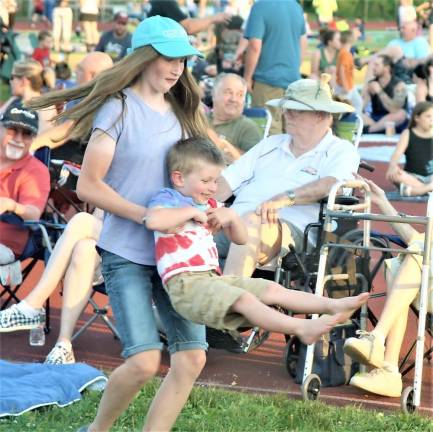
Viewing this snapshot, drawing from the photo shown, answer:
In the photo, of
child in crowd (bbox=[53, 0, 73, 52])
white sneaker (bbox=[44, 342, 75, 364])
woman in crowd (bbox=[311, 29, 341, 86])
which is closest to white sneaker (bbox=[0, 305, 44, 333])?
white sneaker (bbox=[44, 342, 75, 364])

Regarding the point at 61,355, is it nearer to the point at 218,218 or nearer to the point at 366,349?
the point at 366,349

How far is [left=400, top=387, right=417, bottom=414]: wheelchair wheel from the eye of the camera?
566 cm

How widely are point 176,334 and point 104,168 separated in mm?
748

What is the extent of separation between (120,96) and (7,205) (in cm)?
285

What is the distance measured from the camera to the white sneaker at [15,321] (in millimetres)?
6738

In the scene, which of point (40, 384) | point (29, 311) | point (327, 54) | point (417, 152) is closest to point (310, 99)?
point (29, 311)

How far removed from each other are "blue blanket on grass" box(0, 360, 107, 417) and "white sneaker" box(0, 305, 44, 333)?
0.44 meters

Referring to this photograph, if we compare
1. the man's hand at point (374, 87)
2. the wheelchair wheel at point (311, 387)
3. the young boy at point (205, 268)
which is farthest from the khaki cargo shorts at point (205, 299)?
the man's hand at point (374, 87)

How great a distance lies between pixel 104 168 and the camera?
4508 millimetres

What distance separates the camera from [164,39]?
4535mm

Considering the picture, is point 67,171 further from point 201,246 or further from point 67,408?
point 201,246

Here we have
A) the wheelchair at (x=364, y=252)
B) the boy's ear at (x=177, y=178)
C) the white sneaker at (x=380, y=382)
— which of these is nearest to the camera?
the boy's ear at (x=177, y=178)

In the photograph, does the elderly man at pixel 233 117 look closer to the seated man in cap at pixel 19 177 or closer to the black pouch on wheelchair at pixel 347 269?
the seated man in cap at pixel 19 177

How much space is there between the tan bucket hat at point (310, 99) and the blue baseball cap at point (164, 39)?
7.94ft
